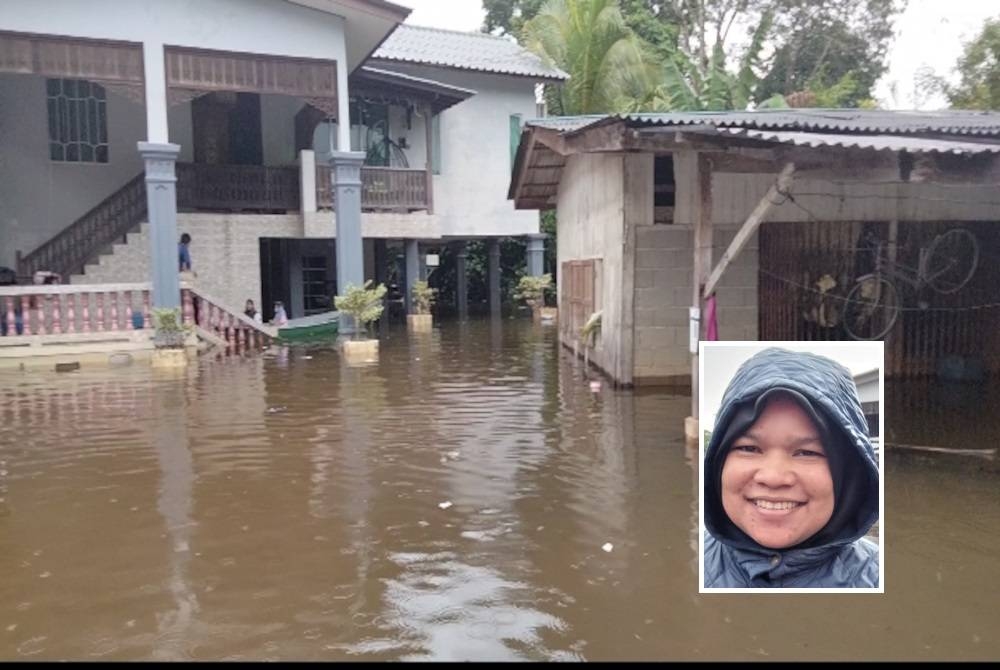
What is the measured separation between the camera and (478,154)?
870 inches

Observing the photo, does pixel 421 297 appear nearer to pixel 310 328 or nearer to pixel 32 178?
pixel 310 328

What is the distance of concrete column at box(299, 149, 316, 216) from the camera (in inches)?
684

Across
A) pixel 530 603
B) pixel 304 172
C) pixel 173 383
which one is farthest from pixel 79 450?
pixel 304 172

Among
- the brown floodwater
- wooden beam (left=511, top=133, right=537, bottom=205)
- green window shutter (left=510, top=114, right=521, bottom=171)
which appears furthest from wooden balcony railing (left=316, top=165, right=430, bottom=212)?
the brown floodwater

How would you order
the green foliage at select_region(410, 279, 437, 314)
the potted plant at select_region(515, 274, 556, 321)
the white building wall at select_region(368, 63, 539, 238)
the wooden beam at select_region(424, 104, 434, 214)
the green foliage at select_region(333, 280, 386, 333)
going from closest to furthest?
the green foliage at select_region(333, 280, 386, 333) → the wooden beam at select_region(424, 104, 434, 214) → the green foliage at select_region(410, 279, 437, 314) → the white building wall at select_region(368, 63, 539, 238) → the potted plant at select_region(515, 274, 556, 321)

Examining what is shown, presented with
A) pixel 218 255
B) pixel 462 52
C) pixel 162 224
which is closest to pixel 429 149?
pixel 462 52

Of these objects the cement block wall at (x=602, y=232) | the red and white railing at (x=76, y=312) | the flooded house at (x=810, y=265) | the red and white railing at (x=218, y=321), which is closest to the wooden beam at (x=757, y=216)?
the flooded house at (x=810, y=265)

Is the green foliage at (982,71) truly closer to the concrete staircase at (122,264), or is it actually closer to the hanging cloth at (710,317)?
the hanging cloth at (710,317)

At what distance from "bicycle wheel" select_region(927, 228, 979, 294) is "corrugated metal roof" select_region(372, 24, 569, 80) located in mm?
13059

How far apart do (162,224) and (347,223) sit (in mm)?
3396

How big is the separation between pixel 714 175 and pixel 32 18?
1088 cm

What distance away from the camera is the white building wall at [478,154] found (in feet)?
71.0

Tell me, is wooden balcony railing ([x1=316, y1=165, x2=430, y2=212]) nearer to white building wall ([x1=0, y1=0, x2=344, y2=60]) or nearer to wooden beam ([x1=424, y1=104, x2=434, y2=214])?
wooden beam ([x1=424, y1=104, x2=434, y2=214])

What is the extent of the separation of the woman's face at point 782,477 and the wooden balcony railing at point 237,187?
55.3 ft
